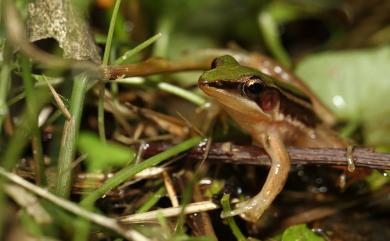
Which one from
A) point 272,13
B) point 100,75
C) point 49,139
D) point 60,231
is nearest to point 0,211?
point 60,231

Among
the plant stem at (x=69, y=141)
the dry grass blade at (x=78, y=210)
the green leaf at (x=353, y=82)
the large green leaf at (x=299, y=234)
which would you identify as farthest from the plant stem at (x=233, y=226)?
the green leaf at (x=353, y=82)

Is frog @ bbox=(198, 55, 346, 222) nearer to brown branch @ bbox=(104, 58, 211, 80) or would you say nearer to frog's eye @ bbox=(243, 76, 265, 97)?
frog's eye @ bbox=(243, 76, 265, 97)

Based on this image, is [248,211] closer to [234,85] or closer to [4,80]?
[234,85]

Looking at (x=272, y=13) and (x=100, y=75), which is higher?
(x=272, y=13)

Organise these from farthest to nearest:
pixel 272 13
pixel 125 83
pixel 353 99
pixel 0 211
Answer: pixel 272 13 → pixel 353 99 → pixel 125 83 → pixel 0 211

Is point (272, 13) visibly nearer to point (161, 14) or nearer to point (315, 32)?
point (315, 32)
